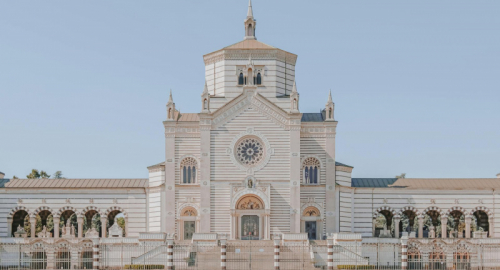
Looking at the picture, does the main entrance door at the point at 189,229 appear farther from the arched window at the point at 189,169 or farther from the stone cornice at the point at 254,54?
the stone cornice at the point at 254,54

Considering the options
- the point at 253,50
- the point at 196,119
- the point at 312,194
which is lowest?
the point at 312,194

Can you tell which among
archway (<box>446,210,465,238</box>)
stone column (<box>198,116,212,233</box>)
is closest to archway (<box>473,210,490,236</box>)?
archway (<box>446,210,465,238</box>)

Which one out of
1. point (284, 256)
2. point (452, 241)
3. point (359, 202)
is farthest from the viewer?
point (359, 202)

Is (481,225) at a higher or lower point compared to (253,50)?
lower

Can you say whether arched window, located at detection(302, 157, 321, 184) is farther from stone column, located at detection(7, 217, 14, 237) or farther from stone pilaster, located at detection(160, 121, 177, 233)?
stone column, located at detection(7, 217, 14, 237)

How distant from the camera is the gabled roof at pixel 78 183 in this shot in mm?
64750

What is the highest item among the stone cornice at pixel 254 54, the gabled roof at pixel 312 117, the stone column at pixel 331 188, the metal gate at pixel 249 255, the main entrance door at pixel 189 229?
the stone cornice at pixel 254 54

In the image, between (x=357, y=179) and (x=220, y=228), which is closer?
(x=220, y=228)

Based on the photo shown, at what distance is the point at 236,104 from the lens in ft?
200

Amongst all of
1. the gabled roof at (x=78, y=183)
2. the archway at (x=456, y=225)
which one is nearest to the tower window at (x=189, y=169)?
the gabled roof at (x=78, y=183)

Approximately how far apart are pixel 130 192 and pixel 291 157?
12925 millimetres

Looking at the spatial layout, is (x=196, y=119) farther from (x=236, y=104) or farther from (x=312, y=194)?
(x=312, y=194)

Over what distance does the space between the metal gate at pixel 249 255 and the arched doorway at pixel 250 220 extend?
3.26 meters

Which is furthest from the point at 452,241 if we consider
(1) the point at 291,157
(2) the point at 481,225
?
(1) the point at 291,157
